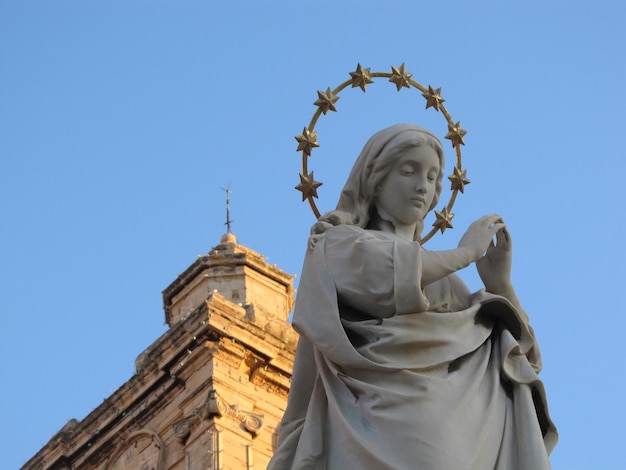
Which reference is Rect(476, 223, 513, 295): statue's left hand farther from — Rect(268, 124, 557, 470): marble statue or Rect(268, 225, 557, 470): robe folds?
Rect(268, 225, 557, 470): robe folds

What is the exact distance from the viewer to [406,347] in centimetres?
874

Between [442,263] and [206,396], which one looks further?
[206,396]

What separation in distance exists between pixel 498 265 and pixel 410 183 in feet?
1.85

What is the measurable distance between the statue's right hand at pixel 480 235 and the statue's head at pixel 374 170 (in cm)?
35

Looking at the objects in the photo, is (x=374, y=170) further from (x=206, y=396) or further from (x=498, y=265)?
(x=206, y=396)

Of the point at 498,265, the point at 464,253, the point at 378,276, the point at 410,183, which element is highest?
the point at 410,183

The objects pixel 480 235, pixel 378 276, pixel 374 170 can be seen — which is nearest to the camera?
pixel 378 276

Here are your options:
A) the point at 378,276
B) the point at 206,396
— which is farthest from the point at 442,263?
the point at 206,396

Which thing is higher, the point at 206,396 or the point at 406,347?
the point at 206,396

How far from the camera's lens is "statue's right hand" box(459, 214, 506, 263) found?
9.06m

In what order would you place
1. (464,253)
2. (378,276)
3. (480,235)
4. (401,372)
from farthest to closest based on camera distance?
(480,235) < (464,253) < (378,276) < (401,372)

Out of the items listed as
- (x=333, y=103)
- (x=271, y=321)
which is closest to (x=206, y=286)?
(x=271, y=321)

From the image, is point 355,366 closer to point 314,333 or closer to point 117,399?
point 314,333

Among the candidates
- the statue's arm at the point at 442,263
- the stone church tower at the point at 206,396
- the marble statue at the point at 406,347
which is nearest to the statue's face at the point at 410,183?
the marble statue at the point at 406,347
